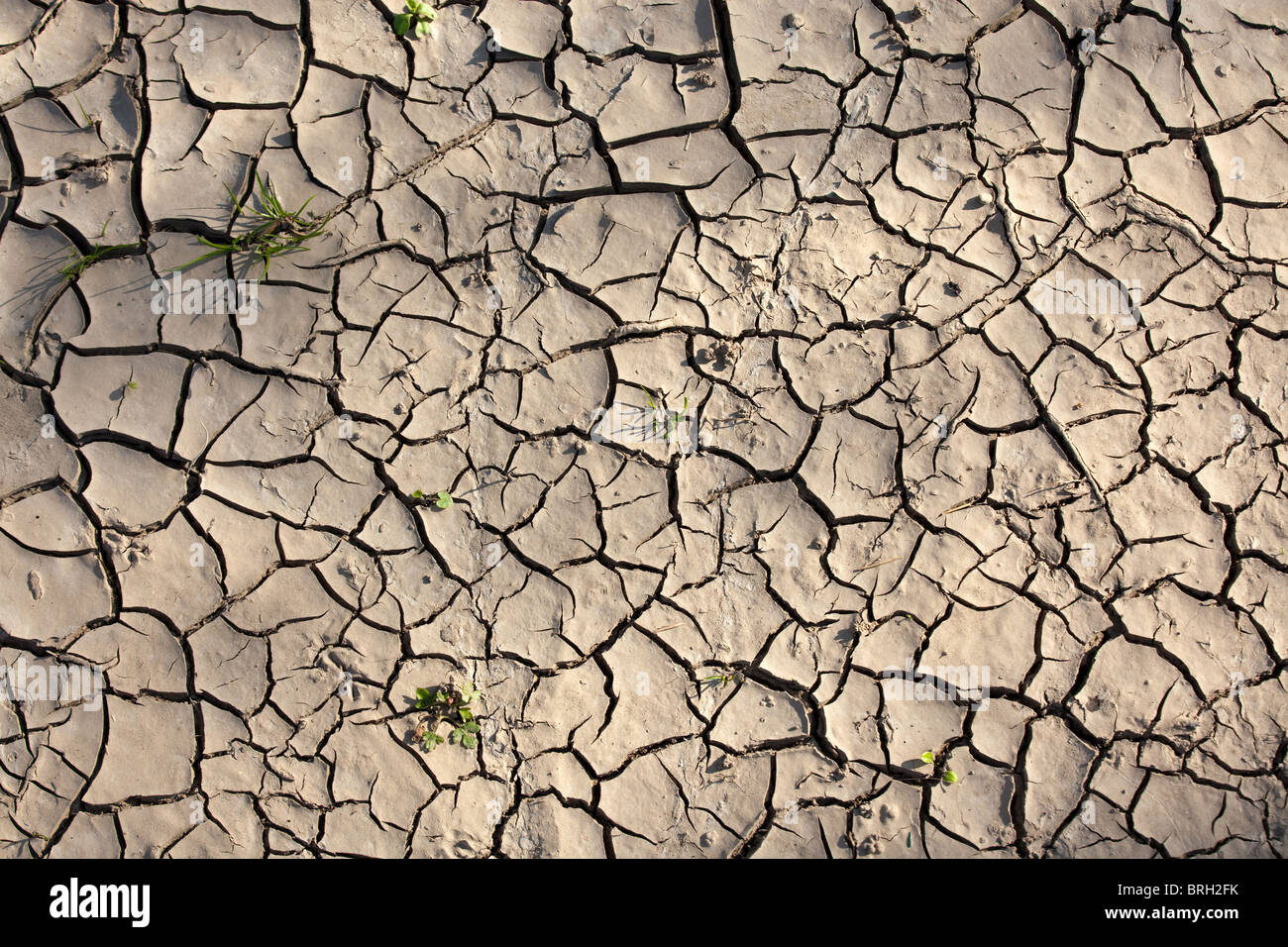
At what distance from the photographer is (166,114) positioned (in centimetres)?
303

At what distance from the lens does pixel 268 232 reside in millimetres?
2975

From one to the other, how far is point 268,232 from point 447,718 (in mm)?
1786

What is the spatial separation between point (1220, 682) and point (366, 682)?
2.89 meters

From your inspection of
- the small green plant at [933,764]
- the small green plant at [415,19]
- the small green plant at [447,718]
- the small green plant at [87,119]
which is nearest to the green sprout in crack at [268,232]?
the small green plant at [87,119]

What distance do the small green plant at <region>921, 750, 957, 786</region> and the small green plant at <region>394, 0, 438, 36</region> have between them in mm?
3078

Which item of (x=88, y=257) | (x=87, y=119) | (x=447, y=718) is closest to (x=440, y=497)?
(x=447, y=718)

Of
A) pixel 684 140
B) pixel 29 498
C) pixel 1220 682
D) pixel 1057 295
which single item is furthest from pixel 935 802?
pixel 29 498

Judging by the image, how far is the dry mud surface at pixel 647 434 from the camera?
111 inches

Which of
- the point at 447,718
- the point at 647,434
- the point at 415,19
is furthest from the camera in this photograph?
the point at 415,19

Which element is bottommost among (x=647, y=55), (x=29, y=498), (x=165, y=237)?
(x=29, y=498)

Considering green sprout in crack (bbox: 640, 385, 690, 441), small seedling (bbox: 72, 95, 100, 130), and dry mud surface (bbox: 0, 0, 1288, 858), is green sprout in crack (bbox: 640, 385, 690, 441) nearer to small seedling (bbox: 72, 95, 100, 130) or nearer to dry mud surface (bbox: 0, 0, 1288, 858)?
dry mud surface (bbox: 0, 0, 1288, 858)

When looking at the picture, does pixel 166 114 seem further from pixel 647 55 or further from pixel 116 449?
pixel 647 55

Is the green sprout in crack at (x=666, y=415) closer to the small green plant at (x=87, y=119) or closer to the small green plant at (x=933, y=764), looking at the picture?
the small green plant at (x=933, y=764)

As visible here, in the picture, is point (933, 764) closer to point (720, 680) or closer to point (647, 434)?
point (720, 680)
